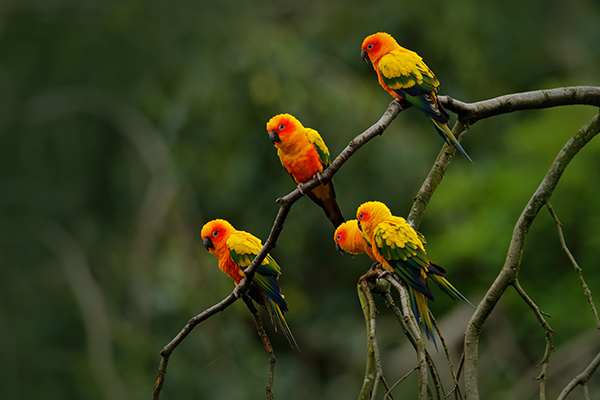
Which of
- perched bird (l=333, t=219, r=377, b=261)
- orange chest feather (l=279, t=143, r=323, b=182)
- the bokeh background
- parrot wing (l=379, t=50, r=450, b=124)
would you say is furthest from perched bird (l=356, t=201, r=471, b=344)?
the bokeh background

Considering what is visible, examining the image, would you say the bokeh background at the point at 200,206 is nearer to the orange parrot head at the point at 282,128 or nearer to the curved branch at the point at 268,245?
the orange parrot head at the point at 282,128

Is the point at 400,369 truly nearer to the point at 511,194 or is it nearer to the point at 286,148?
the point at 511,194

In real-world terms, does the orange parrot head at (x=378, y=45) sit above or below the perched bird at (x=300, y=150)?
above

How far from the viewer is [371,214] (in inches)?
99.6

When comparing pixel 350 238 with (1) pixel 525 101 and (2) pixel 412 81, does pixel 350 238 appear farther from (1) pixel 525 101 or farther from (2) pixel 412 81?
(1) pixel 525 101

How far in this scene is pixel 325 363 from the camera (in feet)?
30.6

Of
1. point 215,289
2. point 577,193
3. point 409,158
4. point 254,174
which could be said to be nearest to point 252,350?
point 215,289

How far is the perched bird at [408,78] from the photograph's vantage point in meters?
2.52

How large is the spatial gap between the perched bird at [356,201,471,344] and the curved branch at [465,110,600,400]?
0.13m

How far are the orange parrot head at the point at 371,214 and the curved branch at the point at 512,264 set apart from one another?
53 cm

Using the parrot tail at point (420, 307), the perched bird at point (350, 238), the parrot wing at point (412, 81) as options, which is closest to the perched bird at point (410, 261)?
the parrot tail at point (420, 307)

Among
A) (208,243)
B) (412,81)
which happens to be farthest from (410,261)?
(208,243)

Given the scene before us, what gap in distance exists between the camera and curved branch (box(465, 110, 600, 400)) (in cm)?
210

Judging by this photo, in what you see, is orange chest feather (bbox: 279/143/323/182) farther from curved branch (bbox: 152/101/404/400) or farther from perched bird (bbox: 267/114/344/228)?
curved branch (bbox: 152/101/404/400)
